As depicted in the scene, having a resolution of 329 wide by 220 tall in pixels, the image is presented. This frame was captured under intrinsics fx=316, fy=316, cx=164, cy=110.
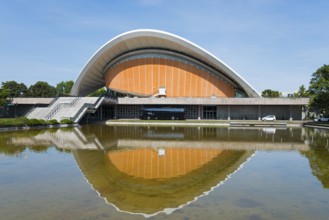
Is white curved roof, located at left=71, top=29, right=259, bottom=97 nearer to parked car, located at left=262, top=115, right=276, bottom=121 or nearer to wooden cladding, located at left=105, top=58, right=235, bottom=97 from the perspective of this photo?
wooden cladding, located at left=105, top=58, right=235, bottom=97

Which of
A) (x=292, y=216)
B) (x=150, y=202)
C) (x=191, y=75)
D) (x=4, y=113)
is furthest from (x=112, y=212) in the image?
(x=4, y=113)

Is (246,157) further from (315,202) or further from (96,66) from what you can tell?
(96,66)

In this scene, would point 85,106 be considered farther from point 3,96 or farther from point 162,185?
point 162,185

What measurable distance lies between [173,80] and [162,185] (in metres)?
42.1

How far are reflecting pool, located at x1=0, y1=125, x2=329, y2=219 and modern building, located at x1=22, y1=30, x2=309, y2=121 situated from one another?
94.6 ft

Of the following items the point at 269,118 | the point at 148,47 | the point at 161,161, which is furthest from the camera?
the point at 148,47

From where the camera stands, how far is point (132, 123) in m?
39.6

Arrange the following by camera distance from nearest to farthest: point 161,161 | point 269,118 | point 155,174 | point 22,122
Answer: point 155,174, point 161,161, point 22,122, point 269,118

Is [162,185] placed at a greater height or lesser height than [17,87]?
lesser

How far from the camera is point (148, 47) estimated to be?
50000 millimetres

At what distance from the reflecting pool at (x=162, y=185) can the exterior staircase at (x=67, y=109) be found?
852 inches

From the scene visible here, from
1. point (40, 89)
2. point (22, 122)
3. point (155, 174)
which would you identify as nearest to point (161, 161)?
point (155, 174)

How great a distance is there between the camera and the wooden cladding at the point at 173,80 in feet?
163

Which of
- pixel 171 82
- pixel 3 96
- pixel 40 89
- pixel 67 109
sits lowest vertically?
pixel 67 109
